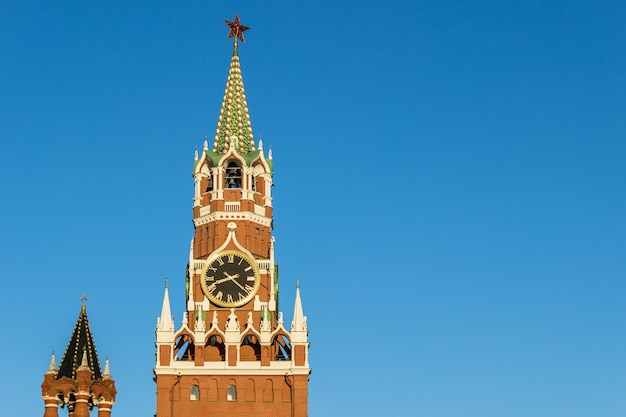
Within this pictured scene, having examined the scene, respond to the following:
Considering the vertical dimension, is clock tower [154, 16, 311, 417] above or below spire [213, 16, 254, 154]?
below

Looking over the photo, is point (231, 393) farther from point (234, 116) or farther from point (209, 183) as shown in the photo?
point (234, 116)

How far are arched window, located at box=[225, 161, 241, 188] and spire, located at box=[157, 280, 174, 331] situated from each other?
13.0 meters

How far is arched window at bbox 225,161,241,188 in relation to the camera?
5664 inches

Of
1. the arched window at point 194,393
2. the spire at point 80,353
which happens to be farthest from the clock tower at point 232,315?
the spire at point 80,353

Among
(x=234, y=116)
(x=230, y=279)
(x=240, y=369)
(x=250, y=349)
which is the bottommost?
(x=240, y=369)

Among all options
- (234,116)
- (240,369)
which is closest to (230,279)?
(240,369)

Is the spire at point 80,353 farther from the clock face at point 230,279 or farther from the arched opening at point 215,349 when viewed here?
the clock face at point 230,279

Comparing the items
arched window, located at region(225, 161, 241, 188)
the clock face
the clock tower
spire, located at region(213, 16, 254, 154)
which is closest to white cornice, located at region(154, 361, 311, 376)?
the clock tower

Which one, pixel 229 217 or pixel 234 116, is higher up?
pixel 234 116

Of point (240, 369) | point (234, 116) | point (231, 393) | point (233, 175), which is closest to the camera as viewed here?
point (231, 393)

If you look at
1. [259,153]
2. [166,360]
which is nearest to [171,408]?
[166,360]

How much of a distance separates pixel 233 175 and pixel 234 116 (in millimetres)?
6655

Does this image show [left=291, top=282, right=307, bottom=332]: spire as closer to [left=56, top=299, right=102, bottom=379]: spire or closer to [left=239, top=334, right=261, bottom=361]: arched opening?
[left=239, top=334, right=261, bottom=361]: arched opening

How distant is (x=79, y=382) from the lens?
404 ft
